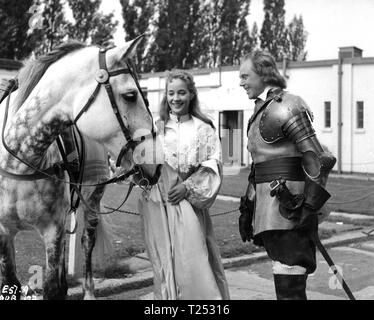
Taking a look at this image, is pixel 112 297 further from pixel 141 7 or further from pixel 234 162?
pixel 141 7

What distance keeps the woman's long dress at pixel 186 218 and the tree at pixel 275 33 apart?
28.6m

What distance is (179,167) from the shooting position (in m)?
3.51

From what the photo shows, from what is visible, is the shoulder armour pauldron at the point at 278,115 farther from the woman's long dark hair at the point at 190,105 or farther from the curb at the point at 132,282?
the curb at the point at 132,282

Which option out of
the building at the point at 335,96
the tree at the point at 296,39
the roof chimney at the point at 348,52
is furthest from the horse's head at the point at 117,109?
the tree at the point at 296,39

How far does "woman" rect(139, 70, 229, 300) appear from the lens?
3.41m

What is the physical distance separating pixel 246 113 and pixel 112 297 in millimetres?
16948

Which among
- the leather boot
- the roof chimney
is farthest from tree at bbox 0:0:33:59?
the leather boot

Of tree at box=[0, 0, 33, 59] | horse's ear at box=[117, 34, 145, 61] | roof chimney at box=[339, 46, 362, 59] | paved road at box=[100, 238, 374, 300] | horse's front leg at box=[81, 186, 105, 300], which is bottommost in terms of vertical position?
paved road at box=[100, 238, 374, 300]

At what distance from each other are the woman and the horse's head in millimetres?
492

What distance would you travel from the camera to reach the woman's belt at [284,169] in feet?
9.73

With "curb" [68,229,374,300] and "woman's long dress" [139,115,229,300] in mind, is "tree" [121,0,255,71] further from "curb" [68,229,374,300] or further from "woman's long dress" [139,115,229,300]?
"woman's long dress" [139,115,229,300]

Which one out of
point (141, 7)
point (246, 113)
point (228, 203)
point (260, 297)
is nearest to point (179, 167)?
point (260, 297)

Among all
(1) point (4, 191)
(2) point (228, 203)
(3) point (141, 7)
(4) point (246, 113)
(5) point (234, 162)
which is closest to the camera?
(1) point (4, 191)

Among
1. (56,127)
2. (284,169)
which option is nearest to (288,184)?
(284,169)
